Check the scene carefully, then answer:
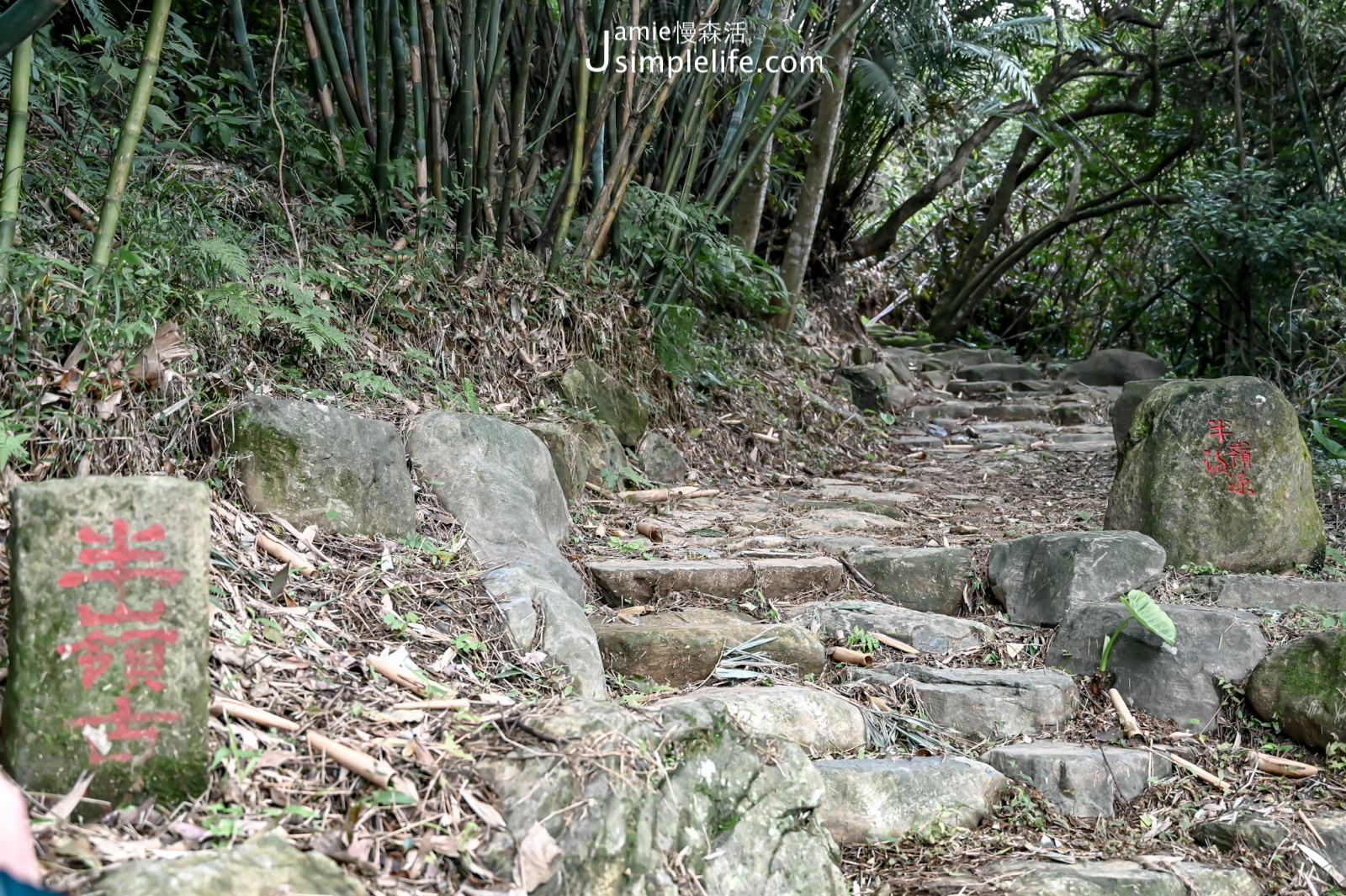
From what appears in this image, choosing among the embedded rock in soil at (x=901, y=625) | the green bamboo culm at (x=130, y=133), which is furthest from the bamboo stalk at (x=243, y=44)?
the embedded rock in soil at (x=901, y=625)

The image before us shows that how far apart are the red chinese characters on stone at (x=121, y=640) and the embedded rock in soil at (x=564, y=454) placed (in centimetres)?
227

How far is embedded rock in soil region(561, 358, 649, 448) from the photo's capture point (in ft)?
15.1

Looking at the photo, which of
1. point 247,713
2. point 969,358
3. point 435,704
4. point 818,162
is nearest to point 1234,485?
point 435,704

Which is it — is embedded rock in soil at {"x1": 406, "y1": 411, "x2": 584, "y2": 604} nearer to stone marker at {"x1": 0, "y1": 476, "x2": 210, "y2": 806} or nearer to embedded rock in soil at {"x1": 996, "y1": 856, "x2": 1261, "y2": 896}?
stone marker at {"x1": 0, "y1": 476, "x2": 210, "y2": 806}

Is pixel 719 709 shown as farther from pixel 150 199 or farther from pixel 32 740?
pixel 150 199

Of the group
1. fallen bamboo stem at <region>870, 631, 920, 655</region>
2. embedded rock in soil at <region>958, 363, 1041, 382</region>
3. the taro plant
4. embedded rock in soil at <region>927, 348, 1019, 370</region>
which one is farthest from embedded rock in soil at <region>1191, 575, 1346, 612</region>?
embedded rock in soil at <region>927, 348, 1019, 370</region>

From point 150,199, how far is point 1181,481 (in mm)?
3848

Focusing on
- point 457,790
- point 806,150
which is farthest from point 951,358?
point 457,790

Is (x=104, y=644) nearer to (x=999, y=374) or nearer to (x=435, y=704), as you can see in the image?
(x=435, y=704)

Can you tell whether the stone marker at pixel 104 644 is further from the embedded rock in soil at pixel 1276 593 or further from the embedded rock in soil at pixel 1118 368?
the embedded rock in soil at pixel 1118 368

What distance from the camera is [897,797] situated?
96.7 inches

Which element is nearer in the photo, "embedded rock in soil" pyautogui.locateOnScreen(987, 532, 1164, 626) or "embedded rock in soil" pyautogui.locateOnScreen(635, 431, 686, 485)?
"embedded rock in soil" pyautogui.locateOnScreen(987, 532, 1164, 626)

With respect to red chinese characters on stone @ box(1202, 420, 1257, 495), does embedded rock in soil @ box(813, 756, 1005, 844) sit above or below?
below

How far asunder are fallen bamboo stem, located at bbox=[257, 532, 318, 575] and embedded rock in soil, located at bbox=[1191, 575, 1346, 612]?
303cm
